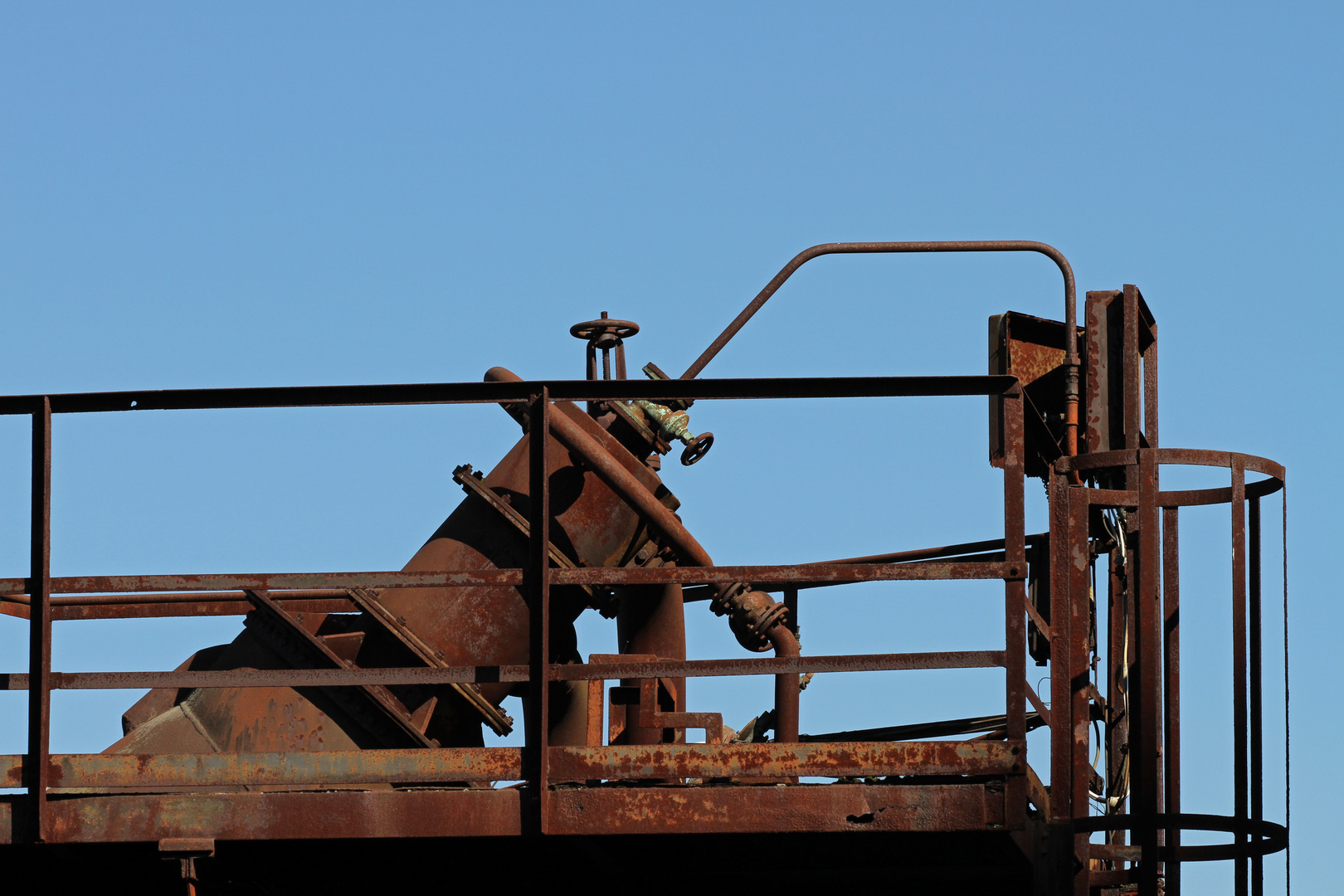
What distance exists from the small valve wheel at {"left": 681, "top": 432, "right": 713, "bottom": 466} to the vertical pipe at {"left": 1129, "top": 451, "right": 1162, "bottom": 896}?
2183 mm

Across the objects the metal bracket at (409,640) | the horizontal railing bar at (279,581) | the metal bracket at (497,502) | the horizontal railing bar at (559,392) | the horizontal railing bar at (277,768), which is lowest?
the horizontal railing bar at (277,768)

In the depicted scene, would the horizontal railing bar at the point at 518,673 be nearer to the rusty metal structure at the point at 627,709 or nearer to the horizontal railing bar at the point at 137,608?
the rusty metal structure at the point at 627,709

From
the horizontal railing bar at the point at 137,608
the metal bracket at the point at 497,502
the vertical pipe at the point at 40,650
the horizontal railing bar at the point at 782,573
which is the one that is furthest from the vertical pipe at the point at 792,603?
the vertical pipe at the point at 40,650

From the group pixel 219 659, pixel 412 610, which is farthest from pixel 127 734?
pixel 412 610

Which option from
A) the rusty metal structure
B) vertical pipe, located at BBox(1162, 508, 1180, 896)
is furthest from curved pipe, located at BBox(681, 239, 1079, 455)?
vertical pipe, located at BBox(1162, 508, 1180, 896)

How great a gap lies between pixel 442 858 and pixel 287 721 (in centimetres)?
111

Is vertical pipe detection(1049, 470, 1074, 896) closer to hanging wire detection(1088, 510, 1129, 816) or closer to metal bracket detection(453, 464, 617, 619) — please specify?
hanging wire detection(1088, 510, 1129, 816)

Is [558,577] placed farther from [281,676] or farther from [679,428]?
[679,428]

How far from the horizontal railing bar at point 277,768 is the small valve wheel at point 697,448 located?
2327 millimetres

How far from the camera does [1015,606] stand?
496 centimetres

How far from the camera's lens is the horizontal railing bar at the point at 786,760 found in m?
5.01

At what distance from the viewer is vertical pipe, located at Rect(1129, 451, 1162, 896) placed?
17.9 ft

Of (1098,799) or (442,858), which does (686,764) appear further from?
(1098,799)

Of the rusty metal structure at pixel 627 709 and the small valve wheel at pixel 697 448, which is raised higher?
the small valve wheel at pixel 697 448
